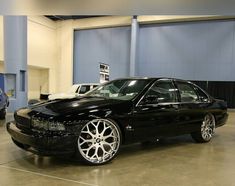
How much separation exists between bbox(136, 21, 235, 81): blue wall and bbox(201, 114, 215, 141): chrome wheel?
11542mm

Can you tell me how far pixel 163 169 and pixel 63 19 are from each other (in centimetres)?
1942

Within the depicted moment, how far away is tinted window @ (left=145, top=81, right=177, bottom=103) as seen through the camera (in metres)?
4.72

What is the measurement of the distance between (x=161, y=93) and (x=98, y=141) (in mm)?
1603

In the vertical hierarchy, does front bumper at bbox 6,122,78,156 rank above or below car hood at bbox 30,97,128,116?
below

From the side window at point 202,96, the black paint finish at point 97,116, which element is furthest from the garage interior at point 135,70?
the side window at point 202,96

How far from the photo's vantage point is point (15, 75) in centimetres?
1159

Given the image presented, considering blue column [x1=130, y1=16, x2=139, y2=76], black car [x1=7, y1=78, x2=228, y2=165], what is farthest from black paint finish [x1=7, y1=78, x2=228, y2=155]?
blue column [x1=130, y1=16, x2=139, y2=76]

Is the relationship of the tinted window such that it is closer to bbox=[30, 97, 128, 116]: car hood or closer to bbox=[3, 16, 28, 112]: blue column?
bbox=[30, 97, 128, 116]: car hood

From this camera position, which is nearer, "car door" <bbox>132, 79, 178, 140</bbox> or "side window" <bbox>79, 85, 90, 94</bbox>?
"car door" <bbox>132, 79, 178, 140</bbox>

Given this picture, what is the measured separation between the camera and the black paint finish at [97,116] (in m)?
3.75

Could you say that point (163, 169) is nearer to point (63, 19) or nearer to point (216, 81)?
point (216, 81)

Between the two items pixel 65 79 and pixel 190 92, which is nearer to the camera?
pixel 190 92

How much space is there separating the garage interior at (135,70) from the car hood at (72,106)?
776 millimetres

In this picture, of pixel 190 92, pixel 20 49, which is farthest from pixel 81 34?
pixel 190 92
